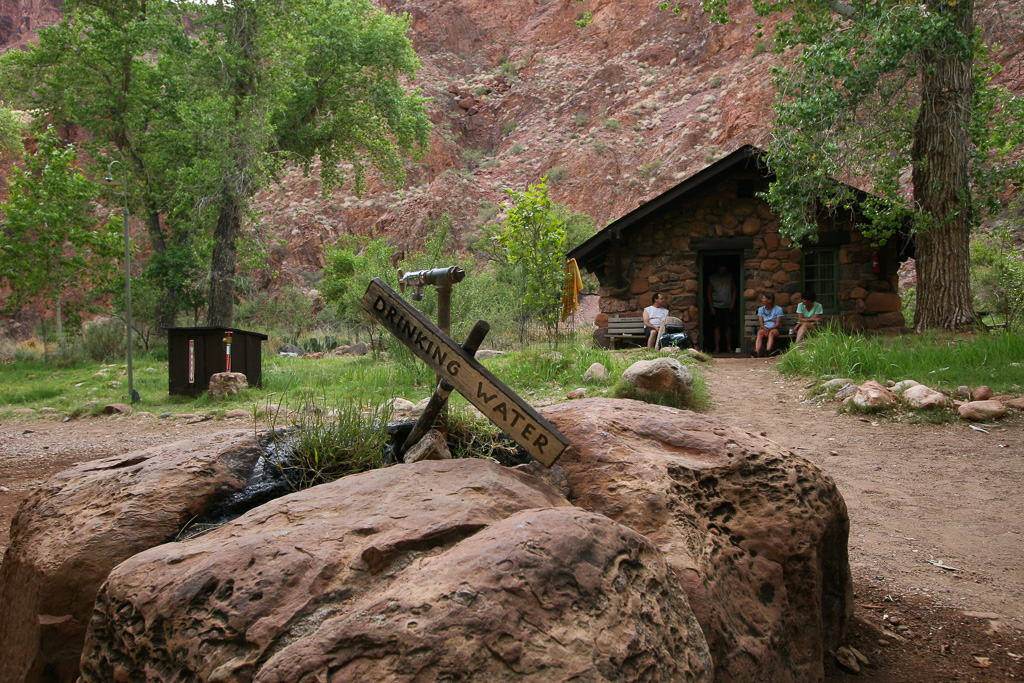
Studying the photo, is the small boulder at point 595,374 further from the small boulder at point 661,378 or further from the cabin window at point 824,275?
the cabin window at point 824,275

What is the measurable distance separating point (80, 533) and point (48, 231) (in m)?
16.8

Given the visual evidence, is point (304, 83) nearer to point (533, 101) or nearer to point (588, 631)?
point (588, 631)

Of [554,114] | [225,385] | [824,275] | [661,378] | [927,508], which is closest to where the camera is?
[927,508]

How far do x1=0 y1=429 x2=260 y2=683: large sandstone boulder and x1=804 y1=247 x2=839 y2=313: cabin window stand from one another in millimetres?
13312

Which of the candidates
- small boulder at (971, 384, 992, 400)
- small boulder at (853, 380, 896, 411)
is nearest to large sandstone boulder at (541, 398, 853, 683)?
small boulder at (853, 380, 896, 411)

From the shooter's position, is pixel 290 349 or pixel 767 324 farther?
pixel 290 349

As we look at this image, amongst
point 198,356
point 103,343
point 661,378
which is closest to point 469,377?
point 661,378

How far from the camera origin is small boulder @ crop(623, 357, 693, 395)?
820cm

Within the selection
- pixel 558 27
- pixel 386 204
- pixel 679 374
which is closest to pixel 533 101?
pixel 558 27

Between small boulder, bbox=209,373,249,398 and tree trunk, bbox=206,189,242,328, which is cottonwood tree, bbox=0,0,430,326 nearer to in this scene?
tree trunk, bbox=206,189,242,328

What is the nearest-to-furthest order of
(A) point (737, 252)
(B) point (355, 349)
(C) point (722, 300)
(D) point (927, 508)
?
(D) point (927, 508)
(A) point (737, 252)
(C) point (722, 300)
(B) point (355, 349)

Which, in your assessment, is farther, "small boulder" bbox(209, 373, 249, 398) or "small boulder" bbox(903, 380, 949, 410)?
"small boulder" bbox(209, 373, 249, 398)

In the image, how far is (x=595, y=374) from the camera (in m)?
9.38

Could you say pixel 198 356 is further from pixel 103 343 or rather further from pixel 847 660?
pixel 847 660
